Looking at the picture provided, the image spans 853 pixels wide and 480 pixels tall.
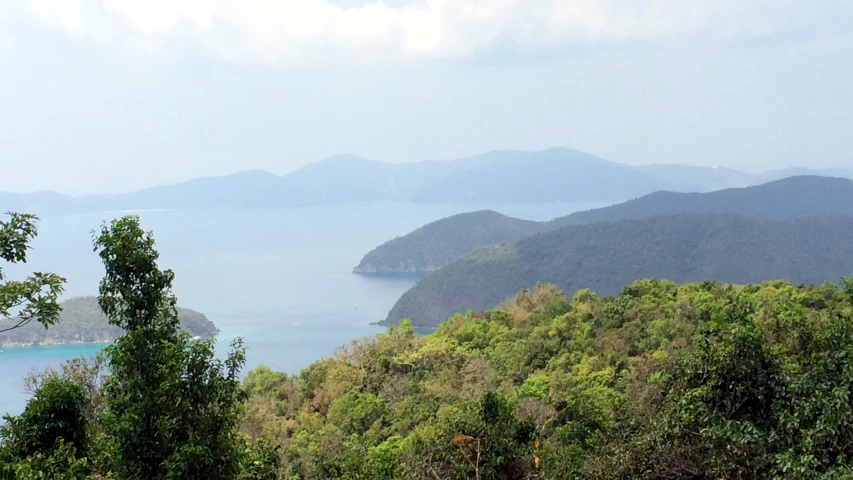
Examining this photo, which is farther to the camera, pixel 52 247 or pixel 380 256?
pixel 380 256

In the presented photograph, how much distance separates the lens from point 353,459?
767 cm

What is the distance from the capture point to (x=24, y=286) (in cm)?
468

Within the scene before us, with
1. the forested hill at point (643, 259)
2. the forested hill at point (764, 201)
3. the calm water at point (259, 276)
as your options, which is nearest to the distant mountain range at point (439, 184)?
the calm water at point (259, 276)

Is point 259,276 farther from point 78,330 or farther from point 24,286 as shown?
point 24,286

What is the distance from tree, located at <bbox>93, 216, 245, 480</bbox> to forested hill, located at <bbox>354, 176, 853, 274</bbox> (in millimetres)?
73297

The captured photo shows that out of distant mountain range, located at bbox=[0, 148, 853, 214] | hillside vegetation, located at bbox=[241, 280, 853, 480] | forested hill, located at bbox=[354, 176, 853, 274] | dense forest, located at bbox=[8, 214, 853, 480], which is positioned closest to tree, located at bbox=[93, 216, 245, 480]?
dense forest, located at bbox=[8, 214, 853, 480]

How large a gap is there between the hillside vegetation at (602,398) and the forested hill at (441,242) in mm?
57726

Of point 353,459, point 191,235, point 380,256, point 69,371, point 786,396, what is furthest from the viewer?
point 191,235

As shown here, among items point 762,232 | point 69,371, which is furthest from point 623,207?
point 69,371

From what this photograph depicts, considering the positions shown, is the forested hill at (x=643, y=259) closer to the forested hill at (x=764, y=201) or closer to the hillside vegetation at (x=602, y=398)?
the forested hill at (x=764, y=201)

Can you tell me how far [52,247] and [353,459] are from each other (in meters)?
74.5

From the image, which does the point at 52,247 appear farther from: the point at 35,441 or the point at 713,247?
the point at 35,441

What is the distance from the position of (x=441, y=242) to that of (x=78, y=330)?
4428 cm

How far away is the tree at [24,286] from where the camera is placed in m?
4.62
